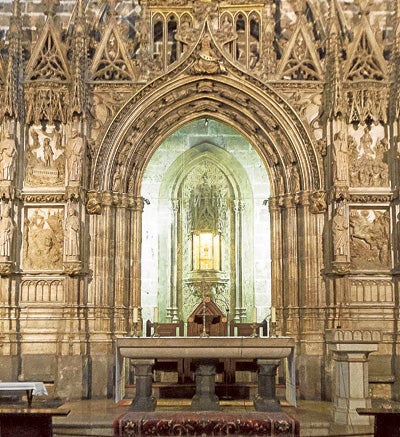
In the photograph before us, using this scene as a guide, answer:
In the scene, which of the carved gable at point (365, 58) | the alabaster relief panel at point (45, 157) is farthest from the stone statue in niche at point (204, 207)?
the carved gable at point (365, 58)

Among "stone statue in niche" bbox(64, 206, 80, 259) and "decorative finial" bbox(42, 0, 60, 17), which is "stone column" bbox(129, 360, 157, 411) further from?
"decorative finial" bbox(42, 0, 60, 17)

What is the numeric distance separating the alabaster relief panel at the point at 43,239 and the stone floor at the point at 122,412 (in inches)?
111

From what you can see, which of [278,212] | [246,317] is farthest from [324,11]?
[246,317]

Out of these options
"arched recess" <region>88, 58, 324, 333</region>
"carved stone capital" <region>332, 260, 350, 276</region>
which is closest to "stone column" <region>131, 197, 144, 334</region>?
"arched recess" <region>88, 58, 324, 333</region>

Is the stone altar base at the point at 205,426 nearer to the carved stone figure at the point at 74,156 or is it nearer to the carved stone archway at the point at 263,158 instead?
the carved stone archway at the point at 263,158

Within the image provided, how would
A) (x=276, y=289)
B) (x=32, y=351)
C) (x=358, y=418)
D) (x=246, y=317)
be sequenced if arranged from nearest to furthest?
(x=358, y=418), (x=32, y=351), (x=276, y=289), (x=246, y=317)

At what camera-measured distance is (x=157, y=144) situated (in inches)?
655

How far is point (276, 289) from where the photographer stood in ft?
52.9

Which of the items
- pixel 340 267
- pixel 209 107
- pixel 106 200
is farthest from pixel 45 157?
pixel 340 267

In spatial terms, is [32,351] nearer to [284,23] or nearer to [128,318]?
[128,318]

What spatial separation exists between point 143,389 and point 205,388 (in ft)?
3.46

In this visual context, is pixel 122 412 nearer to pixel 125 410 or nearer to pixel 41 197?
pixel 125 410

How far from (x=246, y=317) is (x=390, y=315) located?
17.6 feet

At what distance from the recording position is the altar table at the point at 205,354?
39.5 feet
